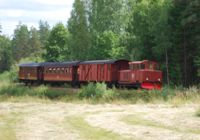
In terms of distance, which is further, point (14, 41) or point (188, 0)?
point (14, 41)

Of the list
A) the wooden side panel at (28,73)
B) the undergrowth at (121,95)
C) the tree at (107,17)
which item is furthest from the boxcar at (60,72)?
the tree at (107,17)

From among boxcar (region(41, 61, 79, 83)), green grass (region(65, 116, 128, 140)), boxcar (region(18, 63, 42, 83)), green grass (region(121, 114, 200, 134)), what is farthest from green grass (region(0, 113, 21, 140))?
boxcar (region(18, 63, 42, 83))

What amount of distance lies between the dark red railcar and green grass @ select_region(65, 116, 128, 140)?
24.8 metres

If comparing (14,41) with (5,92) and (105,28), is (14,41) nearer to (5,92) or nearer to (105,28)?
(105,28)

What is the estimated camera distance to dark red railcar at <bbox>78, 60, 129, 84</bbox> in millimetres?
47188

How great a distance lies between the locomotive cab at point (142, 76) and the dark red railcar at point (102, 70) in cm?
177

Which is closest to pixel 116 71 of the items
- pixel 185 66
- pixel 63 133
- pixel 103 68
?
pixel 103 68

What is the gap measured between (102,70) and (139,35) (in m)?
17.1

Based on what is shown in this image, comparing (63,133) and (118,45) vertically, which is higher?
(118,45)

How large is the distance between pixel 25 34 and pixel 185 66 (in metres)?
127

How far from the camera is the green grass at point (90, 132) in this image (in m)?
17.1

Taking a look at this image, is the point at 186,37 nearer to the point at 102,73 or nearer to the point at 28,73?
the point at 102,73

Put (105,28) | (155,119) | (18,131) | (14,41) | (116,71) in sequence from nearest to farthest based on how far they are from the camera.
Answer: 1. (18,131)
2. (155,119)
3. (116,71)
4. (105,28)
5. (14,41)

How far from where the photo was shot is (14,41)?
174625 mm
